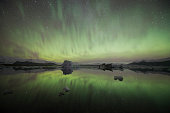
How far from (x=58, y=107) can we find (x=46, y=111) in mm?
901

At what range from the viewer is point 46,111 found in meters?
5.62

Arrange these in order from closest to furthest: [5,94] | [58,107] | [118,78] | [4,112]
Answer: [4,112], [58,107], [5,94], [118,78]

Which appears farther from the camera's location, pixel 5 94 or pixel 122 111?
pixel 5 94

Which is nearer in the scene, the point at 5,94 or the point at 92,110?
the point at 92,110

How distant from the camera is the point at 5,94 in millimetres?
8930

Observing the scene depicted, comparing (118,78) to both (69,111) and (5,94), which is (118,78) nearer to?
(69,111)

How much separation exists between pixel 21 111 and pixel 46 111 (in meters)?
1.78

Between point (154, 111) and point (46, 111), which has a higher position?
point (46, 111)

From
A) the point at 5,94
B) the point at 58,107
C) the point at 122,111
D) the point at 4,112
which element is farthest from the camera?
the point at 5,94

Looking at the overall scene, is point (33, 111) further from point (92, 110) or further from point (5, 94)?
point (5, 94)

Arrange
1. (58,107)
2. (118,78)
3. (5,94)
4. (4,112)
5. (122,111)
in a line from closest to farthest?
(4,112)
(122,111)
(58,107)
(5,94)
(118,78)

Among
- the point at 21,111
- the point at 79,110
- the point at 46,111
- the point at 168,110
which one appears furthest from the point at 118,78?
the point at 21,111

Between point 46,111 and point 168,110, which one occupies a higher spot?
point 46,111

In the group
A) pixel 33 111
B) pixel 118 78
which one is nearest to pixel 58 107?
pixel 33 111
